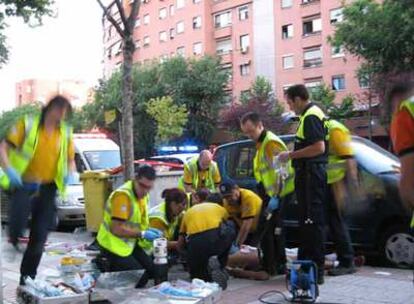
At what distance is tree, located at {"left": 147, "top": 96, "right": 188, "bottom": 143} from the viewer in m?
47.5

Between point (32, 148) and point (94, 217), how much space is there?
652 cm

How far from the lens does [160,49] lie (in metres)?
66.4

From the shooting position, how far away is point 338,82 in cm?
4788

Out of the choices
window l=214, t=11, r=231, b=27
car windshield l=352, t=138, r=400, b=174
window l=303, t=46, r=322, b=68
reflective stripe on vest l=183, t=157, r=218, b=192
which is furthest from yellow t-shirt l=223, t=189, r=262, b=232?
window l=214, t=11, r=231, b=27

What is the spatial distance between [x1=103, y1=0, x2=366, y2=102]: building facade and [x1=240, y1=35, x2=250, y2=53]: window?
86 mm

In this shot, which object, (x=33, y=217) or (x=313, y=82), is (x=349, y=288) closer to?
(x=33, y=217)

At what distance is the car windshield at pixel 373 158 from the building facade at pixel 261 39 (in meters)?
34.6

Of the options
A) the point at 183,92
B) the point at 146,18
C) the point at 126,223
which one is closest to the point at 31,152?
the point at 126,223

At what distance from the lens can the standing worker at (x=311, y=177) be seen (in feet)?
20.0

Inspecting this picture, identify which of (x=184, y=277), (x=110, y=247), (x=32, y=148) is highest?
(x=32, y=148)

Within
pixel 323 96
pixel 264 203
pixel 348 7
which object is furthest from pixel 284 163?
pixel 323 96

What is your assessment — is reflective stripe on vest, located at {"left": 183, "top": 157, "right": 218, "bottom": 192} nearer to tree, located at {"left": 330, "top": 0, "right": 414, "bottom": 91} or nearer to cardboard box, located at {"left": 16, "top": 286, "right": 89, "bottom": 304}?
cardboard box, located at {"left": 16, "top": 286, "right": 89, "bottom": 304}

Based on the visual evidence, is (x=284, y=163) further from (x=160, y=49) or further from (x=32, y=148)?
(x=160, y=49)

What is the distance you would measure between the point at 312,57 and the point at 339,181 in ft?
145
